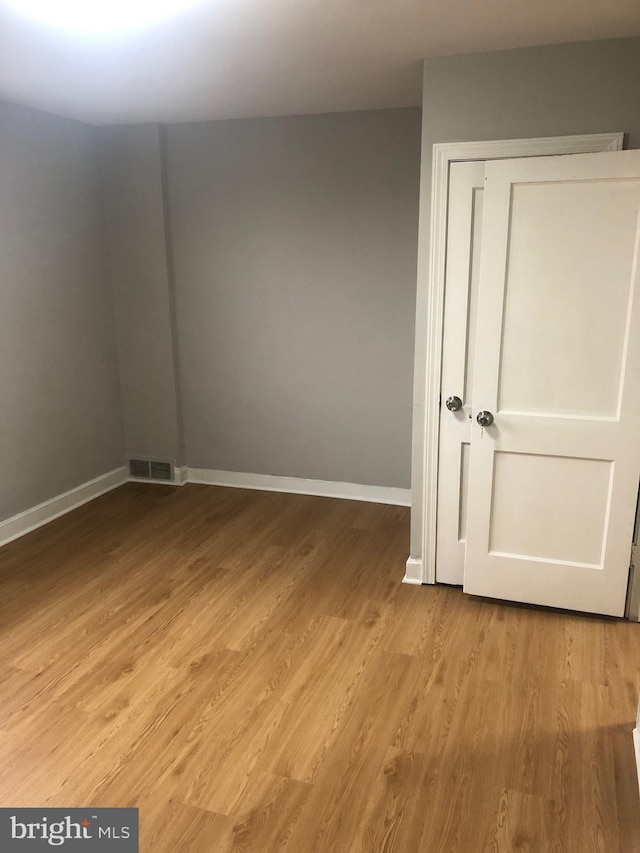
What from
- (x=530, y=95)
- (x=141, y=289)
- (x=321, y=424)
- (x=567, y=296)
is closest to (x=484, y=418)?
(x=567, y=296)

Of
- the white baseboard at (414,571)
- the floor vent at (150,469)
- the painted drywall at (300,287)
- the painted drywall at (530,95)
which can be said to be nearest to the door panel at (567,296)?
the painted drywall at (530,95)

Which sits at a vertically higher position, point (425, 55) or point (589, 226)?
point (425, 55)

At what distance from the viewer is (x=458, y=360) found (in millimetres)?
3006

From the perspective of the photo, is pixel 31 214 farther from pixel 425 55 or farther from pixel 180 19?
pixel 425 55

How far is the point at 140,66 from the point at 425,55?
125 centimetres

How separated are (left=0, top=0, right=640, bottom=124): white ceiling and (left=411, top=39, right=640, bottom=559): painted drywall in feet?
0.24

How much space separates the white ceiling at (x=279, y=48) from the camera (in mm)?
2262

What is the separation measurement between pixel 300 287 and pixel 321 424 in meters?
0.92

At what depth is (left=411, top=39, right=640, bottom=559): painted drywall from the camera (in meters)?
2.61

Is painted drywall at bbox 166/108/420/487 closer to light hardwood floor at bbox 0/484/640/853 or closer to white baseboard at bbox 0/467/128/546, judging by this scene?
white baseboard at bbox 0/467/128/546

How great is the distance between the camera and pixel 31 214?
3824 millimetres

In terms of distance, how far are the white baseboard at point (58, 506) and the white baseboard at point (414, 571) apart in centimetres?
231

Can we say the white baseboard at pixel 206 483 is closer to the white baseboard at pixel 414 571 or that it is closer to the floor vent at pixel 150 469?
the floor vent at pixel 150 469

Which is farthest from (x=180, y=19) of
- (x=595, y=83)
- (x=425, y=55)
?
(x=595, y=83)
